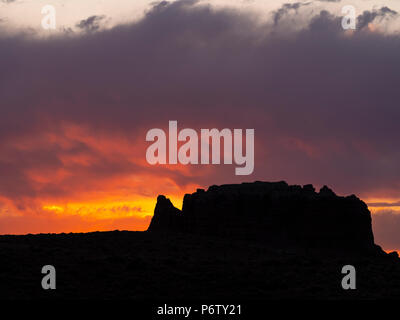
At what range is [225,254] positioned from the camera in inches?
2837

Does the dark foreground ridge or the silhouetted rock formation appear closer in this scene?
the dark foreground ridge

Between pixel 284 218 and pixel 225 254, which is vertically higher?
pixel 284 218

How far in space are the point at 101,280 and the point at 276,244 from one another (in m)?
22.4

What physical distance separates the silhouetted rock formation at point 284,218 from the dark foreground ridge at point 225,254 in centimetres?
10

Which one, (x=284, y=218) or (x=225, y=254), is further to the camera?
(x=284, y=218)

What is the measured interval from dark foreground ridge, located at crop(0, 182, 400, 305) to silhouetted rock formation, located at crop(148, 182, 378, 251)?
4.1 inches

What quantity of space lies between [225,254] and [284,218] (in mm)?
10353

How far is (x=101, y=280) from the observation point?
205ft

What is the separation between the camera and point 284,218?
79688 millimetres

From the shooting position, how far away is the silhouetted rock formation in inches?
3125

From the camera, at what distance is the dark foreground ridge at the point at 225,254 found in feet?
203
